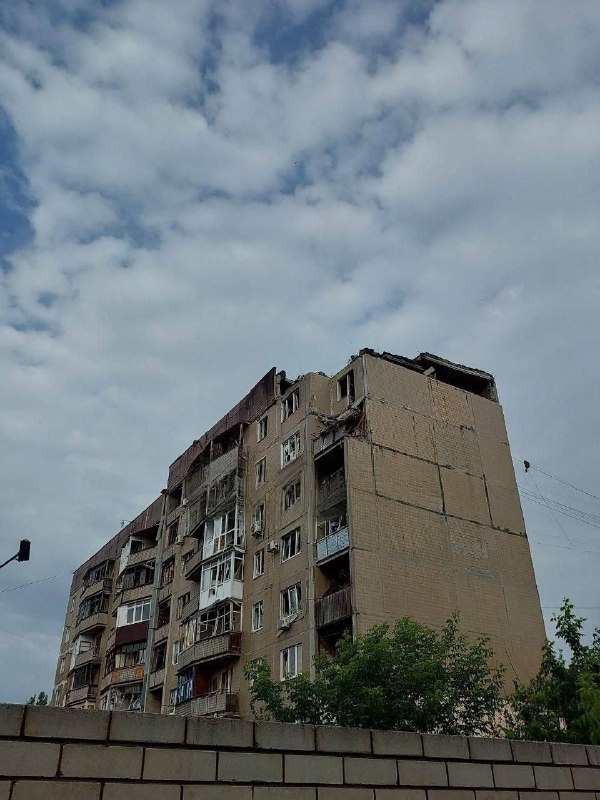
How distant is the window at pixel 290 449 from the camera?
3044 centimetres

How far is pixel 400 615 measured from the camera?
2442cm

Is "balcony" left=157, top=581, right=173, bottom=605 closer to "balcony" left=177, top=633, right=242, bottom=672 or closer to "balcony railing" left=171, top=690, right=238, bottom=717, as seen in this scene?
"balcony" left=177, top=633, right=242, bottom=672

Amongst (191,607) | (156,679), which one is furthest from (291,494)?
(156,679)

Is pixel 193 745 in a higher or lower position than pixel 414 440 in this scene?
lower

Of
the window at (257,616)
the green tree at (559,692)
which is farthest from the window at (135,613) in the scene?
the green tree at (559,692)

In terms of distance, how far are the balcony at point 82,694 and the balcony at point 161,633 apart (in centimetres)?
889

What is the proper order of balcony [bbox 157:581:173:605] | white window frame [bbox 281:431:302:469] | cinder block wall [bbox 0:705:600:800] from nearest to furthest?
cinder block wall [bbox 0:705:600:800] < white window frame [bbox 281:431:302:469] < balcony [bbox 157:581:173:605]

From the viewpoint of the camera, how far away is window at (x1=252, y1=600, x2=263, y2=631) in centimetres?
2853

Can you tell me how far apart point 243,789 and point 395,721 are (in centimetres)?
1284

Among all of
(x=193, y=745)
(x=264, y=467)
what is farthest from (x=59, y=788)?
(x=264, y=467)

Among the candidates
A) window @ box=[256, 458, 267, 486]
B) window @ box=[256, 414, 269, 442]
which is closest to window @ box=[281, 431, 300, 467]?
window @ box=[256, 458, 267, 486]

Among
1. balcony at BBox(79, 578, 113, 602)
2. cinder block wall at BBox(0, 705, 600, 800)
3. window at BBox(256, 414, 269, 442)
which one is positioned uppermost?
window at BBox(256, 414, 269, 442)

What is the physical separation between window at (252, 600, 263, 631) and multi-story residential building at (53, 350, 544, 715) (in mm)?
47

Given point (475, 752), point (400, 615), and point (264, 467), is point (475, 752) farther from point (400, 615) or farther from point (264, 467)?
point (264, 467)
